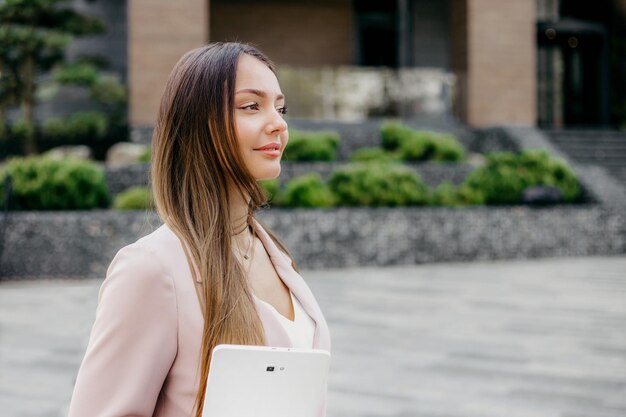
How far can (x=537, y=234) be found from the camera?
14078 mm

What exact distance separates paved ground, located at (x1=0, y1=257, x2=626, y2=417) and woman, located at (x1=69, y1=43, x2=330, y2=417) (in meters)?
3.67

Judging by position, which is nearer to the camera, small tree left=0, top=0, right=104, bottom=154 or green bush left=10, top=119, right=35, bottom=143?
small tree left=0, top=0, right=104, bottom=154

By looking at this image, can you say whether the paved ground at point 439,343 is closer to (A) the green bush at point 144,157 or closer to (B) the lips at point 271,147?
(B) the lips at point 271,147

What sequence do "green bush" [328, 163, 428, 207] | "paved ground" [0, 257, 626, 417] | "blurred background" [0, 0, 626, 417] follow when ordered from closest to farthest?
"paved ground" [0, 257, 626, 417] < "blurred background" [0, 0, 626, 417] < "green bush" [328, 163, 428, 207]

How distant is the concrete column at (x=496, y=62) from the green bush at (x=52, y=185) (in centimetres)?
1198

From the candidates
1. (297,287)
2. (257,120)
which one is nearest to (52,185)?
(297,287)

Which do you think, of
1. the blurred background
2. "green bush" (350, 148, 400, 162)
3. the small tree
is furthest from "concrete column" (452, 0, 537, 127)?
the small tree

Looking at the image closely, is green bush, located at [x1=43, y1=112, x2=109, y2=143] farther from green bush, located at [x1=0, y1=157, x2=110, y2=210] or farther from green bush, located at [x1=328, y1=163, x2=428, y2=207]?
green bush, located at [x1=328, y1=163, x2=428, y2=207]

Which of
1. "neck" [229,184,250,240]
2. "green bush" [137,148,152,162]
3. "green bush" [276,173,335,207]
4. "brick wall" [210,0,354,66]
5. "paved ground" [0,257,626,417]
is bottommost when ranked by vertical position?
"paved ground" [0,257,626,417]

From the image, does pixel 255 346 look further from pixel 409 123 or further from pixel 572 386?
pixel 409 123

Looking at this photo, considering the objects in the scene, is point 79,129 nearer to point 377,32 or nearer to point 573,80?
point 377,32

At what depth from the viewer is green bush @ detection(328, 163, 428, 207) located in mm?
13500

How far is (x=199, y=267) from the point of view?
4.88 feet

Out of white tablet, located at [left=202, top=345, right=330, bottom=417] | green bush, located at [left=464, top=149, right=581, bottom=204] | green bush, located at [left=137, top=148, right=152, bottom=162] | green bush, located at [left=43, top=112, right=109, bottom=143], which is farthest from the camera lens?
green bush, located at [left=43, top=112, right=109, bottom=143]
